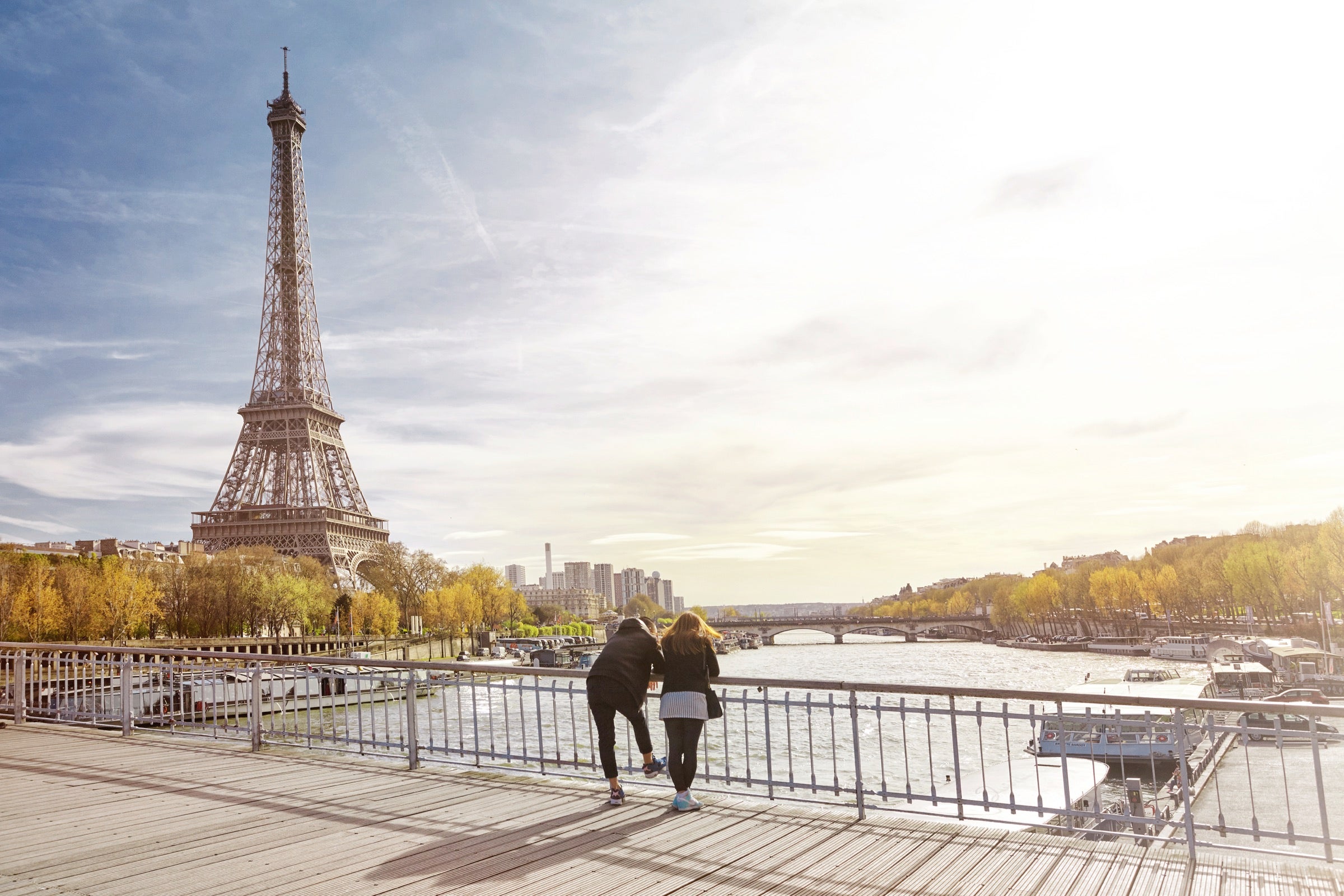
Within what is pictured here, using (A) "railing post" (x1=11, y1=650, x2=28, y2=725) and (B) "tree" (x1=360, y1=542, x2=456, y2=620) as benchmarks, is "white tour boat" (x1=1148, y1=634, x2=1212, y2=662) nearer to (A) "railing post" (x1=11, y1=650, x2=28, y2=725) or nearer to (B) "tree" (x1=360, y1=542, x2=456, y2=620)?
(B) "tree" (x1=360, y1=542, x2=456, y2=620)

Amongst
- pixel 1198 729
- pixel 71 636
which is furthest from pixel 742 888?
pixel 71 636

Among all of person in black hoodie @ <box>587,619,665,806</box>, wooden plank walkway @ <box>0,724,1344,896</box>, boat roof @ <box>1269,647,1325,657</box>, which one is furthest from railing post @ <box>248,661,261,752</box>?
boat roof @ <box>1269,647,1325,657</box>

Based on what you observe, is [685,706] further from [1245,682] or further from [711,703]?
[1245,682]

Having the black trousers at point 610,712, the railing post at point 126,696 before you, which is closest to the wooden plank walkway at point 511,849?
the black trousers at point 610,712

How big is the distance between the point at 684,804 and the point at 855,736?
161 centimetres

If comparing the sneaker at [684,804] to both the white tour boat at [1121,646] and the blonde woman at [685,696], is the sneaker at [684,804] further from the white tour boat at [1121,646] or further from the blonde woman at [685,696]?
the white tour boat at [1121,646]

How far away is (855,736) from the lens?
26.0ft

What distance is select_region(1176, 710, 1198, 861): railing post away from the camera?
6.08 m

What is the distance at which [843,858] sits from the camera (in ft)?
21.4

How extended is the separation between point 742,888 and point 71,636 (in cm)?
6574

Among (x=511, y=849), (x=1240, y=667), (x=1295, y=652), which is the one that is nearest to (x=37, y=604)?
(x=511, y=849)

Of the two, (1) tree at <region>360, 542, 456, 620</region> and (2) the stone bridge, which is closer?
(1) tree at <region>360, 542, 456, 620</region>

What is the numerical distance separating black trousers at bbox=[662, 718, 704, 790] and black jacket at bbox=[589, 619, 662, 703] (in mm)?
463

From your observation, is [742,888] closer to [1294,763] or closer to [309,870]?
[309,870]
